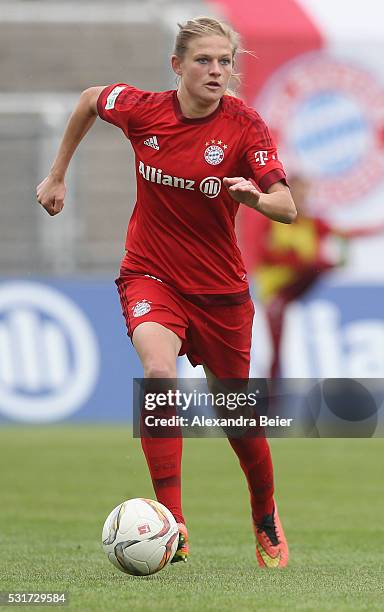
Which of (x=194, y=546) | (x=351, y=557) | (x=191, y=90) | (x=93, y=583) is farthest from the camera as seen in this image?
(x=194, y=546)

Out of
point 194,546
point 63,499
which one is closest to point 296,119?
point 63,499

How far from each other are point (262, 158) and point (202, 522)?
2.86 m

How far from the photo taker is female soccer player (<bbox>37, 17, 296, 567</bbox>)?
547 centimetres

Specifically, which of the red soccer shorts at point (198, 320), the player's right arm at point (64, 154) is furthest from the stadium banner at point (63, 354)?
the red soccer shorts at point (198, 320)

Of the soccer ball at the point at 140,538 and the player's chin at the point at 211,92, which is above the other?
the player's chin at the point at 211,92

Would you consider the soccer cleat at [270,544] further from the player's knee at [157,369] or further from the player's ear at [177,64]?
the player's ear at [177,64]

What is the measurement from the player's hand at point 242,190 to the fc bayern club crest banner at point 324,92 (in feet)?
38.3

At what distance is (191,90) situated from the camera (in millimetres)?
5535

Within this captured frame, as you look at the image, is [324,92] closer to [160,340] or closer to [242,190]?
[160,340]

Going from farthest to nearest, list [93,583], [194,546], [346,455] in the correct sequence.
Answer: [346,455] < [194,546] < [93,583]

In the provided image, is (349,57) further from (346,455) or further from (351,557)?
(351,557)

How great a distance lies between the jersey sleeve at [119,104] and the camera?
571 cm

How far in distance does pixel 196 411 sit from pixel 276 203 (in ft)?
3.34

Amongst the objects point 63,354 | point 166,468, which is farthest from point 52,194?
point 63,354
